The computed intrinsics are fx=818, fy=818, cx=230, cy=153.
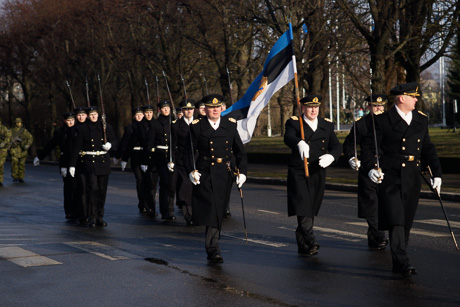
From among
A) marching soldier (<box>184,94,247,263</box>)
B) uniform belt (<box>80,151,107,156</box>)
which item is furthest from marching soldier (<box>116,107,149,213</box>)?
marching soldier (<box>184,94,247,263</box>)

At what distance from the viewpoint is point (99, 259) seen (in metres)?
9.48

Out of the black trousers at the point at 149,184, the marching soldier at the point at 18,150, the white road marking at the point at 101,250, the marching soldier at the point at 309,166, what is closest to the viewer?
the marching soldier at the point at 309,166

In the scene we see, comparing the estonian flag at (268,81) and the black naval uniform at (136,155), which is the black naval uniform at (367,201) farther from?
the black naval uniform at (136,155)

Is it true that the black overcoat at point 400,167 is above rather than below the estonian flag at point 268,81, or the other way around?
below

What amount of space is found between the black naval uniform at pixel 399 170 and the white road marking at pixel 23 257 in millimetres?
3773

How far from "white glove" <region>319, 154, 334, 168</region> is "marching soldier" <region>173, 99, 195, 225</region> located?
4.01 metres

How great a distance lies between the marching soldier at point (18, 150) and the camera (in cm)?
2586

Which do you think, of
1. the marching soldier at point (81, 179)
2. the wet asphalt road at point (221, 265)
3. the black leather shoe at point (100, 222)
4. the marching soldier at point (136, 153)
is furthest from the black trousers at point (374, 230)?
the marching soldier at point (136, 153)

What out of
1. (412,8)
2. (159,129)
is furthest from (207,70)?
(159,129)

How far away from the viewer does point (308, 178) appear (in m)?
9.47

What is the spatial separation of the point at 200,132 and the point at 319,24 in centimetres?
2076

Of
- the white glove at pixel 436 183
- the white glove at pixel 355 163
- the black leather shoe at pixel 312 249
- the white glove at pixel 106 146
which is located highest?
the white glove at pixel 106 146

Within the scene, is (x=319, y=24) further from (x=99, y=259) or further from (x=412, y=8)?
(x=99, y=259)

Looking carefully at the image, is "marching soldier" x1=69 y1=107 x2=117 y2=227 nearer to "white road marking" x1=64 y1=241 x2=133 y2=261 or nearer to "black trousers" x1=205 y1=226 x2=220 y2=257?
"white road marking" x1=64 y1=241 x2=133 y2=261
